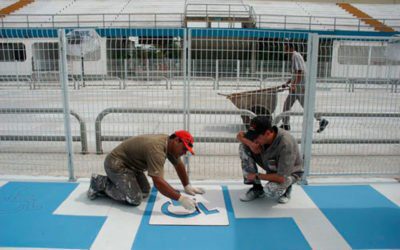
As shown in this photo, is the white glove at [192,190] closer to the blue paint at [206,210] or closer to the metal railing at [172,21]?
the blue paint at [206,210]

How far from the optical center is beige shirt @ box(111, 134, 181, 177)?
365 cm

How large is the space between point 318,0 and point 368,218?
36.1 meters

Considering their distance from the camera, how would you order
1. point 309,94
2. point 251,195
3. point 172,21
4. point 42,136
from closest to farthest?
point 251,195
point 309,94
point 42,136
point 172,21

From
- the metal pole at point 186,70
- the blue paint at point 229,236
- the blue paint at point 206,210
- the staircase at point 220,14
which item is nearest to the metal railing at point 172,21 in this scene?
the staircase at point 220,14

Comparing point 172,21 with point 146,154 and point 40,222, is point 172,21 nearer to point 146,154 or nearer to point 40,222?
point 146,154

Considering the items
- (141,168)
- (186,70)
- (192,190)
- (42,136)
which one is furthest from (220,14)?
(141,168)

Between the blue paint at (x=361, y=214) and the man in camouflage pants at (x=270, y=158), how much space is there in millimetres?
536

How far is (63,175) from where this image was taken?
5.16 m

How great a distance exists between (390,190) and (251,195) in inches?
74.8

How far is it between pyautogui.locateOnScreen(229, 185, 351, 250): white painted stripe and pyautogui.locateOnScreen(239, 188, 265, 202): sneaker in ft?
0.16

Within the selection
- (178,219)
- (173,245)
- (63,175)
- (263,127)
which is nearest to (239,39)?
(263,127)

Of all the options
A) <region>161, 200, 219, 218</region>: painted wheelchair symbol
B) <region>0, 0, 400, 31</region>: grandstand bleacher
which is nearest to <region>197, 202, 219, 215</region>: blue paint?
<region>161, 200, 219, 218</region>: painted wheelchair symbol

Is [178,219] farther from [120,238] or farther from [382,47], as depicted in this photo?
[382,47]

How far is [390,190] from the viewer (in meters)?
4.65
